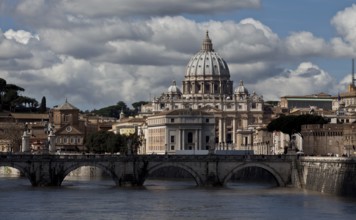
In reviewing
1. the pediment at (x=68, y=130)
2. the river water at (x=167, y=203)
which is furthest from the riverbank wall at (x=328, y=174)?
the pediment at (x=68, y=130)

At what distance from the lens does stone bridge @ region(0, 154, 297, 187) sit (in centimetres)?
8969

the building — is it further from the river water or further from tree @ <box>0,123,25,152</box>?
the river water

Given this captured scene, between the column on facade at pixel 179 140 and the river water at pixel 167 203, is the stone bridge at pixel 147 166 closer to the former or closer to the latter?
the river water at pixel 167 203

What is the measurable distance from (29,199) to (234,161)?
20.5m

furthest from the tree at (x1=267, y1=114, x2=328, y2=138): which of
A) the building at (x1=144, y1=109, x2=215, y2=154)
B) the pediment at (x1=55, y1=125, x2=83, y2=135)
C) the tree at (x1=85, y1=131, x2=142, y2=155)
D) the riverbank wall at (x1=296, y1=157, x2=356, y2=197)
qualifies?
the pediment at (x1=55, y1=125, x2=83, y2=135)

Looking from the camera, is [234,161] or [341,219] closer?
[341,219]

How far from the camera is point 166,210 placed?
227 feet

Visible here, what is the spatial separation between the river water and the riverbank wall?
89cm

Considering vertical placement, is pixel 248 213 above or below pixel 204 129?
below

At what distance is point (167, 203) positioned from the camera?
74188mm

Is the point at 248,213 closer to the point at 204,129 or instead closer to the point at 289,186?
the point at 289,186

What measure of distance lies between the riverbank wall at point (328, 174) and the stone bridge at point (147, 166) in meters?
1.96

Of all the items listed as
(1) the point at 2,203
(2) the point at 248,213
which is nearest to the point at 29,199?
(1) the point at 2,203

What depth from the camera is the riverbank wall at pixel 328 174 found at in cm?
7656
